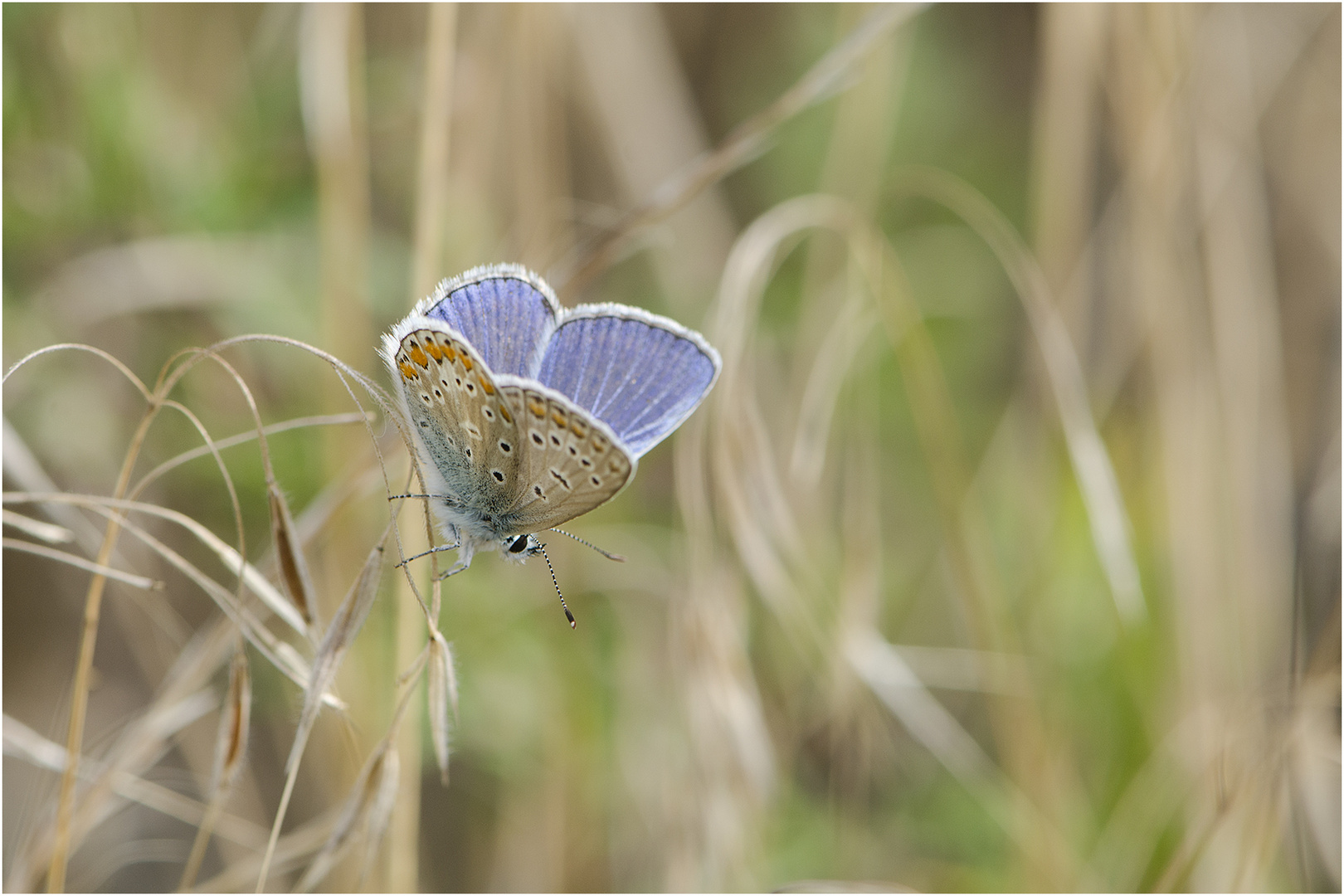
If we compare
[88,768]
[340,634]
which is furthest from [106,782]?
[340,634]

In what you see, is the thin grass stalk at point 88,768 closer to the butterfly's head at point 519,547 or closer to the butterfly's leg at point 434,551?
the butterfly's leg at point 434,551

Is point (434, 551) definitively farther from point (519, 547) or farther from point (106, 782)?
point (106, 782)

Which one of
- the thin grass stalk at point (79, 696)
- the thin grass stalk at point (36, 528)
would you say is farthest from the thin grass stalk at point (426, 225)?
the thin grass stalk at point (36, 528)

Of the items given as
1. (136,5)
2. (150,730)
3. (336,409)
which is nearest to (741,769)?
(150,730)

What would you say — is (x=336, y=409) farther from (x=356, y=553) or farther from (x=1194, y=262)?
(x=1194, y=262)

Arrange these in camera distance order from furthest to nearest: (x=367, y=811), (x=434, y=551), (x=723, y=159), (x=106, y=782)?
(x=723, y=159) < (x=106, y=782) < (x=367, y=811) < (x=434, y=551)

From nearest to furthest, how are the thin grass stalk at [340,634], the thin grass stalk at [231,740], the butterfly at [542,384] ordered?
the thin grass stalk at [340,634]
the thin grass stalk at [231,740]
the butterfly at [542,384]
